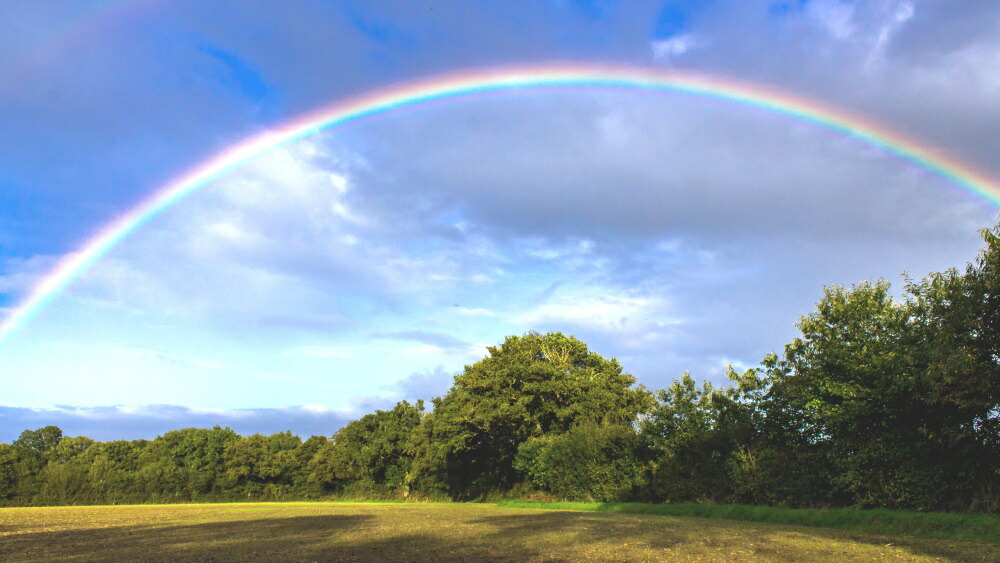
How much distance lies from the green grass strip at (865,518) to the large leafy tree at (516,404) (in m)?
16.1

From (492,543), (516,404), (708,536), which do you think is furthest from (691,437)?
(516,404)

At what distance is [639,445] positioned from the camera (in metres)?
32.9

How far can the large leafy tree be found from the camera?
4547 centimetres

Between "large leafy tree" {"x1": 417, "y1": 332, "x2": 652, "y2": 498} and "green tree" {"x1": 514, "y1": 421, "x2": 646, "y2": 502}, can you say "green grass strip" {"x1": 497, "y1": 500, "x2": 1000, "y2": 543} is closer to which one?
"green tree" {"x1": 514, "y1": 421, "x2": 646, "y2": 502}

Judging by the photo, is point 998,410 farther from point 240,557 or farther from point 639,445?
point 240,557

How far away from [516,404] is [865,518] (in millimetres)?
27988

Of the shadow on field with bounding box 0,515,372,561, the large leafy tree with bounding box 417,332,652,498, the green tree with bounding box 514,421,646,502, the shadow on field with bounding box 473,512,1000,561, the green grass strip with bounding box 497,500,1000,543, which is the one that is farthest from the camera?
the large leafy tree with bounding box 417,332,652,498

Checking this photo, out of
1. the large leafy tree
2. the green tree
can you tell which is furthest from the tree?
the green tree

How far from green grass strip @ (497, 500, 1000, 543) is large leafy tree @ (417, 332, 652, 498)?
52.8 feet

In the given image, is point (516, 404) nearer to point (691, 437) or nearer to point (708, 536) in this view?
point (691, 437)

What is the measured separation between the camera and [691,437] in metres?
29.3

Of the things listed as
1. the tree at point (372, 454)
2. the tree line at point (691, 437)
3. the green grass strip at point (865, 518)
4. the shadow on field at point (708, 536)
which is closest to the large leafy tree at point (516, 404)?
the tree line at point (691, 437)

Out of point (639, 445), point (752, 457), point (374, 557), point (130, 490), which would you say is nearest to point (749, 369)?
point (752, 457)

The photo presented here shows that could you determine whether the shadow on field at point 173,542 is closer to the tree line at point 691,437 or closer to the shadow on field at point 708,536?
the shadow on field at point 708,536
